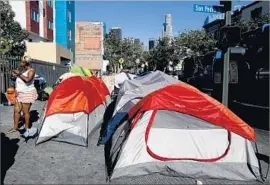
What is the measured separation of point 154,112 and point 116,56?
60204mm

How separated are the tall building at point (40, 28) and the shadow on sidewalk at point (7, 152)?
26.3m

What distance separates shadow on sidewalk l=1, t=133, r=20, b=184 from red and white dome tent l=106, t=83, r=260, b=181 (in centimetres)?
169

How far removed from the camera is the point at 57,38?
53188 mm

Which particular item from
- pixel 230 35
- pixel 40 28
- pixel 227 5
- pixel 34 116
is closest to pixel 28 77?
pixel 34 116

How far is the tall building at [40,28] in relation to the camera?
36.6 m

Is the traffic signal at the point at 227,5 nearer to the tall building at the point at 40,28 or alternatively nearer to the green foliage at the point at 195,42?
the tall building at the point at 40,28

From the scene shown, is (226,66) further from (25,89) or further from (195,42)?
(195,42)

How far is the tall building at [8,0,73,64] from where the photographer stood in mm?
36562

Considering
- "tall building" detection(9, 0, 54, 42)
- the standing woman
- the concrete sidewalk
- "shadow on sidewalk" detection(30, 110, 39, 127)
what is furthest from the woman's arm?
"tall building" detection(9, 0, 54, 42)

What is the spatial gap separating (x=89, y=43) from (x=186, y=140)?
65831 mm

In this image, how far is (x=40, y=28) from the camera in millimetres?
45688

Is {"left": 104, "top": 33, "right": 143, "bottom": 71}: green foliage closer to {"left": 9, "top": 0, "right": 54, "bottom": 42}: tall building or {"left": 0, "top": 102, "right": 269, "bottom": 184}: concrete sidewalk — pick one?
{"left": 9, "top": 0, "right": 54, "bottom": 42}: tall building

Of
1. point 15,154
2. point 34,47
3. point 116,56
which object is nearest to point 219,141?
point 15,154

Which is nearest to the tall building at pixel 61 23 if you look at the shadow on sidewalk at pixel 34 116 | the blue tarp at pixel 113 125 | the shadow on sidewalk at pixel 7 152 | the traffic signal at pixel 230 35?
the shadow on sidewalk at pixel 34 116
